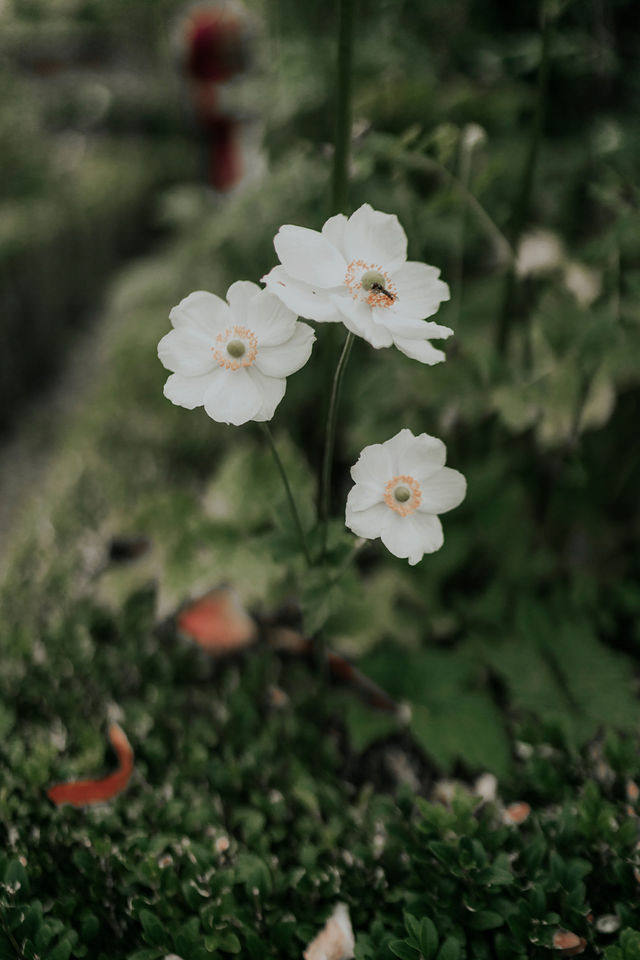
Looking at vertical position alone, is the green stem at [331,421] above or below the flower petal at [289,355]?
below

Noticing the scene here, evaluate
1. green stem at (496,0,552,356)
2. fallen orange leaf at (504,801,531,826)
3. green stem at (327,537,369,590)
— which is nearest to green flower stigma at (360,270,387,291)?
green stem at (327,537,369,590)

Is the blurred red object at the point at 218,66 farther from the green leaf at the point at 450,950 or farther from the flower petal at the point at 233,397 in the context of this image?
the green leaf at the point at 450,950

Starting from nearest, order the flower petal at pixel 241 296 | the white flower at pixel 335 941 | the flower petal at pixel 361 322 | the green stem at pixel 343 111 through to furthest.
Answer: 1. the flower petal at pixel 361 322
2. the flower petal at pixel 241 296
3. the white flower at pixel 335 941
4. the green stem at pixel 343 111

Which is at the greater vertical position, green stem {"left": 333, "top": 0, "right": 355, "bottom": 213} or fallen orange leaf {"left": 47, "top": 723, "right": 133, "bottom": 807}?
green stem {"left": 333, "top": 0, "right": 355, "bottom": 213}

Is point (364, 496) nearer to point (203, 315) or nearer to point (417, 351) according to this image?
point (417, 351)

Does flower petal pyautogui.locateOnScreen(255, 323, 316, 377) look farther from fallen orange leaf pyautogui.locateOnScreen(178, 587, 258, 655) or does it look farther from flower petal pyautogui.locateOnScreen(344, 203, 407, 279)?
fallen orange leaf pyautogui.locateOnScreen(178, 587, 258, 655)

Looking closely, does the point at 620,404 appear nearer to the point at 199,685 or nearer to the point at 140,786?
the point at 199,685

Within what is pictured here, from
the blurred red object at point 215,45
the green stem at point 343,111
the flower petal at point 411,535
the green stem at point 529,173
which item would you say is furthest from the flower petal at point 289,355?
the blurred red object at point 215,45
